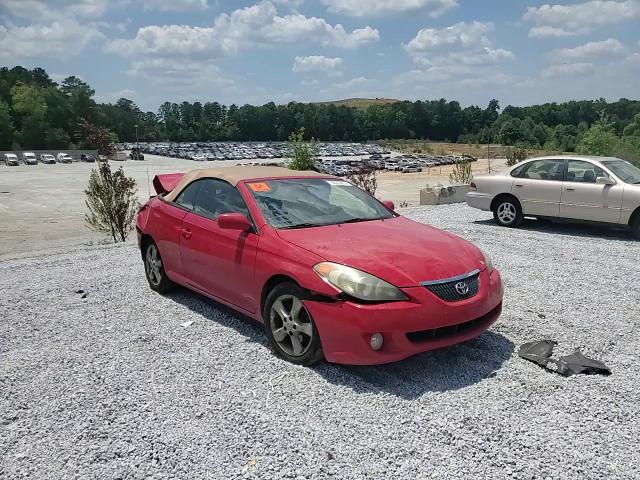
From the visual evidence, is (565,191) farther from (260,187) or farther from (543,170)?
(260,187)

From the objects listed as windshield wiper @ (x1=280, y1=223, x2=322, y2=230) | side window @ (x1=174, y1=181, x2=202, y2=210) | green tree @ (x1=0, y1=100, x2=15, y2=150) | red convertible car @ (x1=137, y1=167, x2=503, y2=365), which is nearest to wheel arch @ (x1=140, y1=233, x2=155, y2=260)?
red convertible car @ (x1=137, y1=167, x2=503, y2=365)

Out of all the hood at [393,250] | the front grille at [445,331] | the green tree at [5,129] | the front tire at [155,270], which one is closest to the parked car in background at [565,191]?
the hood at [393,250]

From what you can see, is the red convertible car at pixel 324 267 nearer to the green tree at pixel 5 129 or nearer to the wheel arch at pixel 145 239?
the wheel arch at pixel 145 239

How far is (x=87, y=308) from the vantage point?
18.2ft

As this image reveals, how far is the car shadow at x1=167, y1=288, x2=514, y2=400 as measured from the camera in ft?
12.2

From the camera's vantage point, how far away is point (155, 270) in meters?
5.91

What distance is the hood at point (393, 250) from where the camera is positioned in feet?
12.4

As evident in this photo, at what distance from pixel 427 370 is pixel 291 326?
3.46 feet

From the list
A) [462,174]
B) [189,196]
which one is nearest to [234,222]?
[189,196]

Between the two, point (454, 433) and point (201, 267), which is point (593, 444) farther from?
point (201, 267)

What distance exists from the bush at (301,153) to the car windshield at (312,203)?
48.0ft

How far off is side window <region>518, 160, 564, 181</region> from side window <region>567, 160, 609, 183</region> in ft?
0.55

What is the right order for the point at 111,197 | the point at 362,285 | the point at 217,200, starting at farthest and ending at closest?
the point at 111,197, the point at 217,200, the point at 362,285

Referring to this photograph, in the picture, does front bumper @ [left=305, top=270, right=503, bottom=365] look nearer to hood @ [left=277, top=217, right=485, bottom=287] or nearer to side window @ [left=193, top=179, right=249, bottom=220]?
hood @ [left=277, top=217, right=485, bottom=287]
